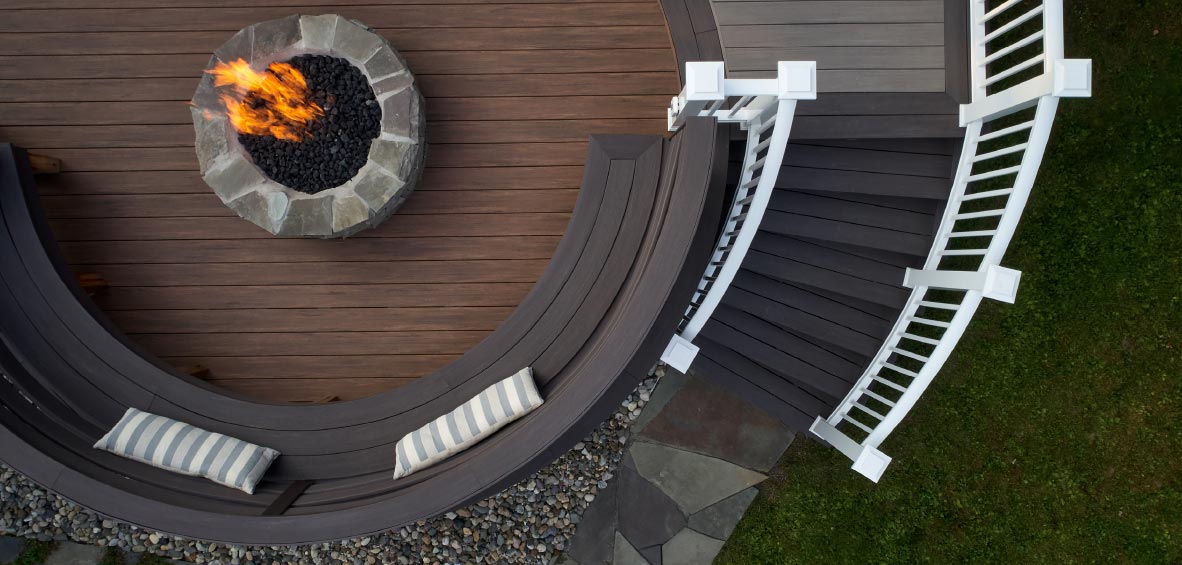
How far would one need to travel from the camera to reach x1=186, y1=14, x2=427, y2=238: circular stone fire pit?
3867mm

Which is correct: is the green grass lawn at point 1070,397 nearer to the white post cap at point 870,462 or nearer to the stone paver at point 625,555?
the stone paver at point 625,555

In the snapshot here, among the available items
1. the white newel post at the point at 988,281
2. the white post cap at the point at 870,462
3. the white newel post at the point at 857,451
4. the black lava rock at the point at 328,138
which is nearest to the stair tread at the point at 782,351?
the white newel post at the point at 857,451

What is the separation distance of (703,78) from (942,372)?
330cm

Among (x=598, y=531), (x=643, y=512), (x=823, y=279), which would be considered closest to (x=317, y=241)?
(x=598, y=531)

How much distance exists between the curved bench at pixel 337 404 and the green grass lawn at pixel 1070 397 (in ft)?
7.51

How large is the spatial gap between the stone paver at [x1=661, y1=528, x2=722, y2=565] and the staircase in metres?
1.12

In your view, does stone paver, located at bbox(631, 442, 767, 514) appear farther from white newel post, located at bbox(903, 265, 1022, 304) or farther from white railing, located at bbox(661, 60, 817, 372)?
white newel post, located at bbox(903, 265, 1022, 304)

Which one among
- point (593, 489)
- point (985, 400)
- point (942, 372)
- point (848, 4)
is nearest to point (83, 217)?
point (593, 489)

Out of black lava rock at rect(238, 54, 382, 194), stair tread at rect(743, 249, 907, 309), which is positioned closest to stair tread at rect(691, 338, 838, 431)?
stair tread at rect(743, 249, 907, 309)

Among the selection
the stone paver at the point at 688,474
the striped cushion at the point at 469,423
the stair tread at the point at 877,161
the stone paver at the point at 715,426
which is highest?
the stair tread at the point at 877,161

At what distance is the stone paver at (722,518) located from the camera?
4.86 m

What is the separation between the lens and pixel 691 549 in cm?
486

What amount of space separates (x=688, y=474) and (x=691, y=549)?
56 cm

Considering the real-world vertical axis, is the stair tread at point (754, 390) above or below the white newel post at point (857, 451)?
above
